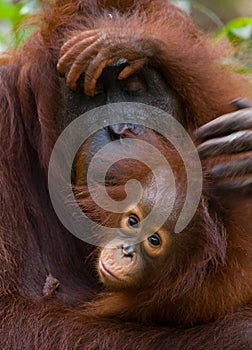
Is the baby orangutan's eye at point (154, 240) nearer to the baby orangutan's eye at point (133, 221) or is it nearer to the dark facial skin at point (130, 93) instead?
the baby orangutan's eye at point (133, 221)

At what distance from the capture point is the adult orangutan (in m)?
2.74

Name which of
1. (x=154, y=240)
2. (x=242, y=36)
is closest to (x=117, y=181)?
(x=154, y=240)

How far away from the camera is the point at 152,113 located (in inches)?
120

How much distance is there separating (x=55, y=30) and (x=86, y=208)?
0.66 meters

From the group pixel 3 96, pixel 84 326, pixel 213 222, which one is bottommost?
pixel 84 326

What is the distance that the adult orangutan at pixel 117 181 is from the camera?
8.99ft

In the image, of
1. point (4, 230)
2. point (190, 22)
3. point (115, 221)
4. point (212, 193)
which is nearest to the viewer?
point (212, 193)

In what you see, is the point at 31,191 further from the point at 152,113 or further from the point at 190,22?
the point at 190,22

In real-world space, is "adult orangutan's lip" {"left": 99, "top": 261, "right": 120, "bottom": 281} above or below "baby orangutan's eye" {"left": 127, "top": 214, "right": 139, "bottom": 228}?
below

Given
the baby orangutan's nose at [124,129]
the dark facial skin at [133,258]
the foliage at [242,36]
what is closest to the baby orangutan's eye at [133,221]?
the dark facial skin at [133,258]

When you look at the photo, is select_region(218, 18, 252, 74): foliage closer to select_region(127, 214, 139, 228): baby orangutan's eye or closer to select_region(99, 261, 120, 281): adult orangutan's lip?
select_region(127, 214, 139, 228): baby orangutan's eye

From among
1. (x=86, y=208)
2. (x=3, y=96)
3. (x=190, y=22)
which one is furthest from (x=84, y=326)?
(x=190, y=22)

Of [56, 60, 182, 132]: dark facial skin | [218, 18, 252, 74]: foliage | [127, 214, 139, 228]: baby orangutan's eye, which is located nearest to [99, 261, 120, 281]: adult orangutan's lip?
[127, 214, 139, 228]: baby orangutan's eye

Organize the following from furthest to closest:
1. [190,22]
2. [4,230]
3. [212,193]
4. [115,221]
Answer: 1. [190,22]
2. [4,230]
3. [115,221]
4. [212,193]
